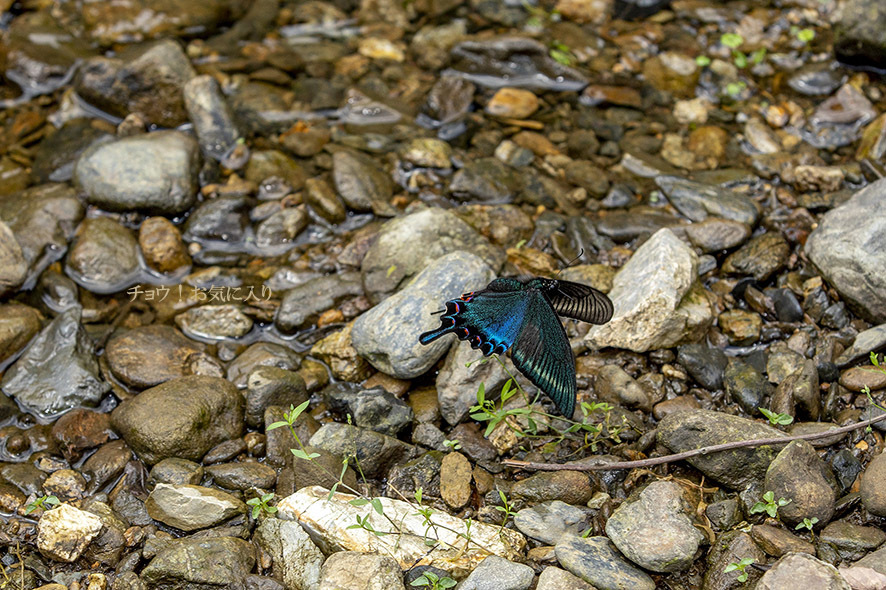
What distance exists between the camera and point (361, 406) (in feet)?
14.2

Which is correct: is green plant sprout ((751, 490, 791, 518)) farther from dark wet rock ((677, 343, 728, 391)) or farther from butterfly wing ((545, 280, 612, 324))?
butterfly wing ((545, 280, 612, 324))

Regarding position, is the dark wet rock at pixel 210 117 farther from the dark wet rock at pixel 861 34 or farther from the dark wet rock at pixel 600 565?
the dark wet rock at pixel 861 34

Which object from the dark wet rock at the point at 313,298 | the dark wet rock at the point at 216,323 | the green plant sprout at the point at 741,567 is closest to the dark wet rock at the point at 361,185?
the dark wet rock at the point at 313,298

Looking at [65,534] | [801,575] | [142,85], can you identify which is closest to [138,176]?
[142,85]

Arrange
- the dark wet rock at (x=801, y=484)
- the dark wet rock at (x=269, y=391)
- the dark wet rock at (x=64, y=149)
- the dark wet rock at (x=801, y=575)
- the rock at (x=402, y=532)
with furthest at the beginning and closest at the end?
the dark wet rock at (x=64, y=149) < the dark wet rock at (x=269, y=391) < the rock at (x=402, y=532) < the dark wet rock at (x=801, y=484) < the dark wet rock at (x=801, y=575)

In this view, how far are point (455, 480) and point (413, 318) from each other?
108cm

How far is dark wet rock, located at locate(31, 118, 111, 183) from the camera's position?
6.23 metres

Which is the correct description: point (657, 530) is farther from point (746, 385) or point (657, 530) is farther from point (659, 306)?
point (659, 306)

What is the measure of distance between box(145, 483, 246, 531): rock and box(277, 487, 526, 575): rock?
1.03ft

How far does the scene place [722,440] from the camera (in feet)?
12.3

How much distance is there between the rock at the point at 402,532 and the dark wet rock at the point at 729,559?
95cm

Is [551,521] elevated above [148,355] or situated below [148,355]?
above

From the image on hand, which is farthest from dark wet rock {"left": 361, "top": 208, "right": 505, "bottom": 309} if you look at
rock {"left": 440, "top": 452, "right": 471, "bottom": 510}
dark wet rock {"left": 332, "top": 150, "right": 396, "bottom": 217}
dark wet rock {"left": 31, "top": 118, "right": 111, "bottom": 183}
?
dark wet rock {"left": 31, "top": 118, "right": 111, "bottom": 183}

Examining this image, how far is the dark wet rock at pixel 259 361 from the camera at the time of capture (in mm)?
4840
